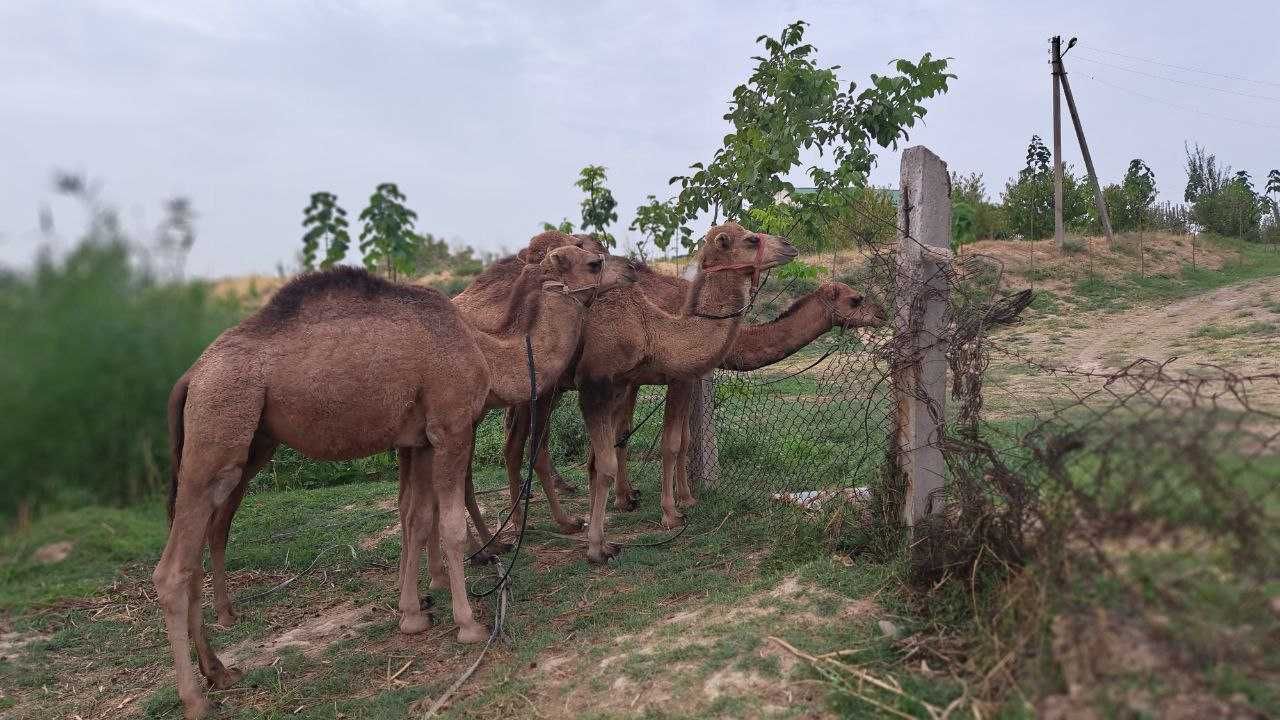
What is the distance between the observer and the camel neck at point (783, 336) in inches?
332

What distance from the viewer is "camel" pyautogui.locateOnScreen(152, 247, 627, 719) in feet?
17.3

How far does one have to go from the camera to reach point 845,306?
27.4 ft

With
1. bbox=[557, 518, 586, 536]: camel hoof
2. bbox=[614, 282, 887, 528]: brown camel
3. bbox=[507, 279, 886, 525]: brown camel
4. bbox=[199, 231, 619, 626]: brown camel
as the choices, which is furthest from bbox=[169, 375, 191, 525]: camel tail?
bbox=[614, 282, 887, 528]: brown camel

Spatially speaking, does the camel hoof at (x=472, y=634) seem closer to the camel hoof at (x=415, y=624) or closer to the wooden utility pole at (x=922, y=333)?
the camel hoof at (x=415, y=624)

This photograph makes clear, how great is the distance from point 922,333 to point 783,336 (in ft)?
10.6

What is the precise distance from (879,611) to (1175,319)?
1486cm

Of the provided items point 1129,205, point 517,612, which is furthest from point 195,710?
point 1129,205

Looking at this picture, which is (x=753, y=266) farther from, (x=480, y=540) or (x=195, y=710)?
(x=195, y=710)

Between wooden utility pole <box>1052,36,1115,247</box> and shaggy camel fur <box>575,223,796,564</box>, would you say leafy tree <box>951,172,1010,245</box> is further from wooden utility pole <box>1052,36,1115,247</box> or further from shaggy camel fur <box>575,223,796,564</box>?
shaggy camel fur <box>575,223,796,564</box>

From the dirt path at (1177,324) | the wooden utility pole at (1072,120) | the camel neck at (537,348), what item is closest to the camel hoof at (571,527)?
the camel neck at (537,348)

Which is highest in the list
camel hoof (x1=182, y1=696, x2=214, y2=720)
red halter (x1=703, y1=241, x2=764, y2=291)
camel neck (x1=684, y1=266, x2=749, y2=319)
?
red halter (x1=703, y1=241, x2=764, y2=291)

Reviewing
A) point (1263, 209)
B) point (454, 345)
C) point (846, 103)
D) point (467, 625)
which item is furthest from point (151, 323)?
point (1263, 209)

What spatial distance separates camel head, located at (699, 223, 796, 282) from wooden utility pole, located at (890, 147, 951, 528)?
2062 mm

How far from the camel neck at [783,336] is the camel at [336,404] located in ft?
7.89
